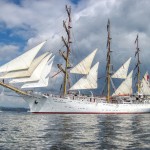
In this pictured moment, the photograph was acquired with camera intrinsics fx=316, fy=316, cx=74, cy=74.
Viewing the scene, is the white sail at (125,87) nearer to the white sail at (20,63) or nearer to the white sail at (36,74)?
the white sail at (36,74)

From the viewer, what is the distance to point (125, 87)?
93875mm

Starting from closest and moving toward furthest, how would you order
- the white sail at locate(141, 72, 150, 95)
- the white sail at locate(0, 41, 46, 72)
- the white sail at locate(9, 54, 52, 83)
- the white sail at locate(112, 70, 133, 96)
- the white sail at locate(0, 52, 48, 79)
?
1. the white sail at locate(0, 41, 46, 72)
2. the white sail at locate(0, 52, 48, 79)
3. the white sail at locate(9, 54, 52, 83)
4. the white sail at locate(112, 70, 133, 96)
5. the white sail at locate(141, 72, 150, 95)

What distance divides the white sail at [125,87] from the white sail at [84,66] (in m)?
14.7

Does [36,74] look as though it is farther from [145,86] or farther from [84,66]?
[145,86]

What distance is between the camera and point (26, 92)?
7131 centimetres

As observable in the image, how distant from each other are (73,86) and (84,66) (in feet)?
21.5

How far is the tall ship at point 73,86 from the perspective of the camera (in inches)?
2462

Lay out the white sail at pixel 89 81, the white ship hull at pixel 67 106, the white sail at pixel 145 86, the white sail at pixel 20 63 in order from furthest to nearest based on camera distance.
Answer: the white sail at pixel 145 86 → the white sail at pixel 89 81 → the white ship hull at pixel 67 106 → the white sail at pixel 20 63

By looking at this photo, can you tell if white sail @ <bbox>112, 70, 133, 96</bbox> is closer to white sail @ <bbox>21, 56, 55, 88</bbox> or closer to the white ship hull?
the white ship hull

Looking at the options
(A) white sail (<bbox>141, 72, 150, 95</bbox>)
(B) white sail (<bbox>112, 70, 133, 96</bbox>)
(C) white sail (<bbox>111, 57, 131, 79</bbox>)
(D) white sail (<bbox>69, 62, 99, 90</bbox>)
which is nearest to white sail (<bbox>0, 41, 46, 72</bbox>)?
(D) white sail (<bbox>69, 62, 99, 90</bbox>)

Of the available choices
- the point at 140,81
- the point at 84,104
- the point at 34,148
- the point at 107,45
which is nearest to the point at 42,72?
the point at 84,104

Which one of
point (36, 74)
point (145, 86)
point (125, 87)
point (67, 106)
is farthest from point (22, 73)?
point (145, 86)

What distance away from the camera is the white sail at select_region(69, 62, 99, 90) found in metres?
79.4

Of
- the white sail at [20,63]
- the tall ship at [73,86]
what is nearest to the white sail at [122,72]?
the tall ship at [73,86]
